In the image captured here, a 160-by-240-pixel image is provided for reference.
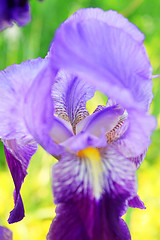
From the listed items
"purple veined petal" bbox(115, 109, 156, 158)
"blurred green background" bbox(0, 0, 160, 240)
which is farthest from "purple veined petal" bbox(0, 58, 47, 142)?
"blurred green background" bbox(0, 0, 160, 240)

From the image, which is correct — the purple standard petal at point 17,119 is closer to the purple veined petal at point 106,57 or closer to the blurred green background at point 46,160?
the purple veined petal at point 106,57

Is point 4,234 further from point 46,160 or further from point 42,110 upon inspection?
point 46,160

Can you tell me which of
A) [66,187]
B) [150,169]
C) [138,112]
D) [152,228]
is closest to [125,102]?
[138,112]

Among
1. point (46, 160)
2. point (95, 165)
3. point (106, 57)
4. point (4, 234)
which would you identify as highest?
point (106, 57)

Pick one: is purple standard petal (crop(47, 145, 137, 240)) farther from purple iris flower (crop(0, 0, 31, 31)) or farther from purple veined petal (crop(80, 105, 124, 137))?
purple iris flower (crop(0, 0, 31, 31))

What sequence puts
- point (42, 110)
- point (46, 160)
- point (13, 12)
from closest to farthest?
1. point (13, 12)
2. point (42, 110)
3. point (46, 160)

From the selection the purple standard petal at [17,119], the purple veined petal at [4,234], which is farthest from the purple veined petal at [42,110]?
the purple veined petal at [4,234]

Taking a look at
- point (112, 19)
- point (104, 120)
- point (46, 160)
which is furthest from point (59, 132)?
point (46, 160)

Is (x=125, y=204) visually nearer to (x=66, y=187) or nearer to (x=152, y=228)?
(x=66, y=187)
